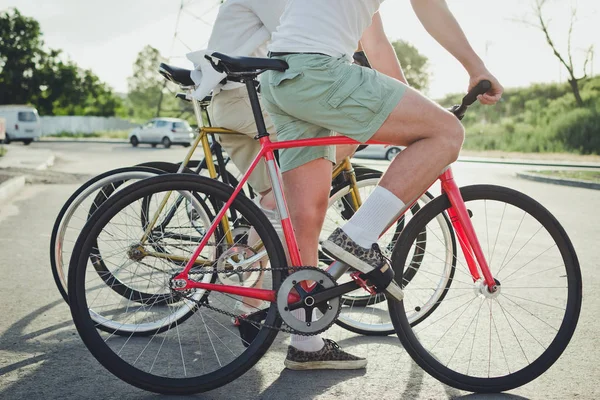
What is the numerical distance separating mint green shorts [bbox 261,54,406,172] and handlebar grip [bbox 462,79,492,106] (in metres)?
0.28

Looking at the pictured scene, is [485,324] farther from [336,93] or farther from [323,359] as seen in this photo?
[336,93]

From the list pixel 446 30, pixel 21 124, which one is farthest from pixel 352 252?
pixel 21 124

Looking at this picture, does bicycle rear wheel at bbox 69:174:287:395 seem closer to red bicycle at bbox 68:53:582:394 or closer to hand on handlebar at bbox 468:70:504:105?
red bicycle at bbox 68:53:582:394

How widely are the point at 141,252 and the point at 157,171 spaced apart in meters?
0.53

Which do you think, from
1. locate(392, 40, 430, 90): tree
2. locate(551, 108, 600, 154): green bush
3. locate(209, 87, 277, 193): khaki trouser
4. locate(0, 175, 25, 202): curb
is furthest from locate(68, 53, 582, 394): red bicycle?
locate(392, 40, 430, 90): tree

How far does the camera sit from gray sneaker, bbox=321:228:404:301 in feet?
8.63

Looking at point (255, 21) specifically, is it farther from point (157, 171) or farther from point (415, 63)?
point (415, 63)

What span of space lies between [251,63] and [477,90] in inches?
32.8

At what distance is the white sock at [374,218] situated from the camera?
104 inches

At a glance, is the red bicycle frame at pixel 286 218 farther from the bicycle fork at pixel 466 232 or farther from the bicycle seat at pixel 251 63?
the bicycle seat at pixel 251 63

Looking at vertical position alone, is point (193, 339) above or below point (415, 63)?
below

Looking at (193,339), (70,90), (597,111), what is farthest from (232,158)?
(70,90)

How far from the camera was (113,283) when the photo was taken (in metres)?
3.84

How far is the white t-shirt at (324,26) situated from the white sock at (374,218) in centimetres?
53
